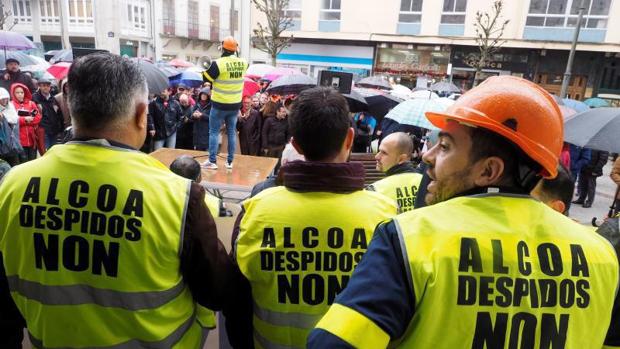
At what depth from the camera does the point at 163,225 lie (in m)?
1.40

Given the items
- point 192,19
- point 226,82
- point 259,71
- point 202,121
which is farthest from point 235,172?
point 192,19

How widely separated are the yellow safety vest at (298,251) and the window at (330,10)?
86.8 feet

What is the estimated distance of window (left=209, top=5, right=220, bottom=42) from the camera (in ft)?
123

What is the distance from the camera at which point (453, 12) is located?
2411 centimetres

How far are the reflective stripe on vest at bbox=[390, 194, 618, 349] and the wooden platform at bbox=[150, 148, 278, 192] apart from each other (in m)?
4.56

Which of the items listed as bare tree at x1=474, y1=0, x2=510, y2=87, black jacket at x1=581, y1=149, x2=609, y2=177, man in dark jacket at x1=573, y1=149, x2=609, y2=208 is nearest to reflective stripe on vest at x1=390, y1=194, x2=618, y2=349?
man in dark jacket at x1=573, y1=149, x2=609, y2=208

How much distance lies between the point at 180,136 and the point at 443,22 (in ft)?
66.2

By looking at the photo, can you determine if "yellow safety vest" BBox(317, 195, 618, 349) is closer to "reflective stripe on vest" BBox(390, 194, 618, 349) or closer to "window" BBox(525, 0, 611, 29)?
"reflective stripe on vest" BBox(390, 194, 618, 349)

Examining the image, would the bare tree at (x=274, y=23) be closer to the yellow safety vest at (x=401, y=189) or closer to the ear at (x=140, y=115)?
the yellow safety vest at (x=401, y=189)

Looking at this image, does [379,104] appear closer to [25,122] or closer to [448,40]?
[25,122]

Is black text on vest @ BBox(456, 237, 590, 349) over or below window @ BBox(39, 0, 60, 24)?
below

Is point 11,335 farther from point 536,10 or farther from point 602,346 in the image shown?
point 536,10

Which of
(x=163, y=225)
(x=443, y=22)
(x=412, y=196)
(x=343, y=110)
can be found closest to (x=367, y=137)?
(x=412, y=196)

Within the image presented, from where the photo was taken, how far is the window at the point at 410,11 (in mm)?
24828
